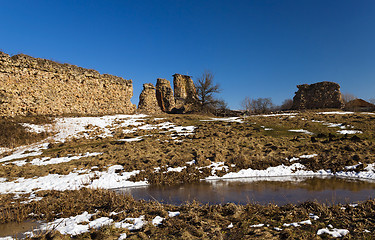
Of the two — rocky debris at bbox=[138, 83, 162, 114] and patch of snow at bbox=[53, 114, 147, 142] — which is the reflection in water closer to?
patch of snow at bbox=[53, 114, 147, 142]

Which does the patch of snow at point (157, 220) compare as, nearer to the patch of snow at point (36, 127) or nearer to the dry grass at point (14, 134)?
the dry grass at point (14, 134)

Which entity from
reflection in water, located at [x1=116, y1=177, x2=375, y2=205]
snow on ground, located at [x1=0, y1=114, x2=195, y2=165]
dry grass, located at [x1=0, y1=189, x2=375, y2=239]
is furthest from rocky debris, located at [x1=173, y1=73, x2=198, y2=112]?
dry grass, located at [x1=0, y1=189, x2=375, y2=239]

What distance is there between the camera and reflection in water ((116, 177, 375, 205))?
6773mm

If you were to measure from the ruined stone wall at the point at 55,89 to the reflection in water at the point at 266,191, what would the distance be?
17.6 metres

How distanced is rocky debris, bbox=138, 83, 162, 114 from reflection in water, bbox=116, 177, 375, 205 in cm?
2456

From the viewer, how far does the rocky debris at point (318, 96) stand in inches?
1199

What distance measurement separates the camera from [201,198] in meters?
7.16

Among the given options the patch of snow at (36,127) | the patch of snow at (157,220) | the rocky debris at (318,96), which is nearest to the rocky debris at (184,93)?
the rocky debris at (318,96)

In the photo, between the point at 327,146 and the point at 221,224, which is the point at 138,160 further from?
the point at 327,146

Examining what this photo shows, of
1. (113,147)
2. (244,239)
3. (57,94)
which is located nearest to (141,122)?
(113,147)

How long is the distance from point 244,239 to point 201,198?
3159 mm

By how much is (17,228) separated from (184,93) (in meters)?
36.9

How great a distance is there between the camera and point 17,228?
16.8ft

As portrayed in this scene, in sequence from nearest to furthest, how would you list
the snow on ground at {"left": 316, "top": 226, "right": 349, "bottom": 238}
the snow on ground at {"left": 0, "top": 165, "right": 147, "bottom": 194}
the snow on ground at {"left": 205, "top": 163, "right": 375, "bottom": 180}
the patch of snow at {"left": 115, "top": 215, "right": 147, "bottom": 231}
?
the snow on ground at {"left": 316, "top": 226, "right": 349, "bottom": 238}
the patch of snow at {"left": 115, "top": 215, "right": 147, "bottom": 231}
the snow on ground at {"left": 0, "top": 165, "right": 147, "bottom": 194}
the snow on ground at {"left": 205, "top": 163, "right": 375, "bottom": 180}
